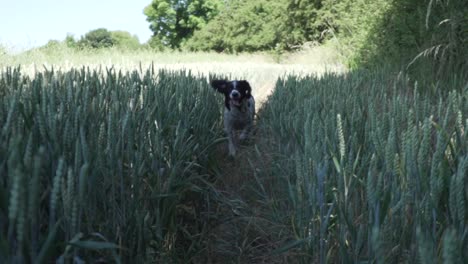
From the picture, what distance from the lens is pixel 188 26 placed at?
130 ft

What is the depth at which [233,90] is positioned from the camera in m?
4.66

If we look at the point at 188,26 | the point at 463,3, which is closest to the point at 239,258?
the point at 463,3

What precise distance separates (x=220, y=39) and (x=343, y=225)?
29566 mm

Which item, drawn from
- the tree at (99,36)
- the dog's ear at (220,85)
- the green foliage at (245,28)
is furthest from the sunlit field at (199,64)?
the tree at (99,36)

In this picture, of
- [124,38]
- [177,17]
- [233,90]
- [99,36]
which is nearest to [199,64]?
[233,90]

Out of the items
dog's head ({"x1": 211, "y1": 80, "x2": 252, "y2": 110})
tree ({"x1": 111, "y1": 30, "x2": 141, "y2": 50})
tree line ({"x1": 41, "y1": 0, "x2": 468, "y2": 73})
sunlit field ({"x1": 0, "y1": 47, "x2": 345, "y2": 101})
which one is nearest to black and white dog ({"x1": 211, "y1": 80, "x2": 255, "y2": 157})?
dog's head ({"x1": 211, "y1": 80, "x2": 252, "y2": 110})

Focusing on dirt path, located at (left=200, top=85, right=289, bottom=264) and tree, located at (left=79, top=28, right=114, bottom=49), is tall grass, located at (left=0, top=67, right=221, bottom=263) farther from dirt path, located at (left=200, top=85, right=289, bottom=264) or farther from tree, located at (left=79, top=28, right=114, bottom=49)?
tree, located at (left=79, top=28, right=114, bottom=49)

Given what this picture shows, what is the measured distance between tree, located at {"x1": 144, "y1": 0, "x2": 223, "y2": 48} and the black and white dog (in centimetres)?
3522

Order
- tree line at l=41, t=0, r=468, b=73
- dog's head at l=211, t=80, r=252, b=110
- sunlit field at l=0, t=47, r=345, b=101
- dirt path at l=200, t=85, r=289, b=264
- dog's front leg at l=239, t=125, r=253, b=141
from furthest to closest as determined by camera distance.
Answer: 1. sunlit field at l=0, t=47, r=345, b=101
2. dog's head at l=211, t=80, r=252, b=110
3. dog's front leg at l=239, t=125, r=253, b=141
4. tree line at l=41, t=0, r=468, b=73
5. dirt path at l=200, t=85, r=289, b=264

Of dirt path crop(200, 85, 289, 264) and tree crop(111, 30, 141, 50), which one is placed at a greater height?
→ tree crop(111, 30, 141, 50)

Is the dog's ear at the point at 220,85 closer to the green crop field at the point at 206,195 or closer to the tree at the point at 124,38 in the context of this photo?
the green crop field at the point at 206,195

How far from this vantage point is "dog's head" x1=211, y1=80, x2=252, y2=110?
15.1 feet

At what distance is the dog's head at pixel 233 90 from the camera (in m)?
4.61

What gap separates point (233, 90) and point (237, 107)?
19cm
